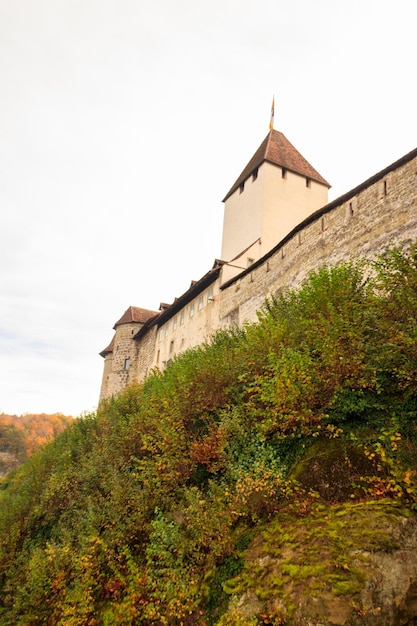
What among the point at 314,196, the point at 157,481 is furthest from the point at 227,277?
the point at 157,481

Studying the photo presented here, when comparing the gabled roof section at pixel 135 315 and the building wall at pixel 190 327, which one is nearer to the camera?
the building wall at pixel 190 327

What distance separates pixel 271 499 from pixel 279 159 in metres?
21.4

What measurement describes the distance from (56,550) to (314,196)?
70.3 feet

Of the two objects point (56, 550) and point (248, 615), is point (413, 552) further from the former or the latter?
point (56, 550)

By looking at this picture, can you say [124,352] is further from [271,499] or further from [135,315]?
[271,499]

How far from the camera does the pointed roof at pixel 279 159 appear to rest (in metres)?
23.2

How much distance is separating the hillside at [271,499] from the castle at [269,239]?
430cm

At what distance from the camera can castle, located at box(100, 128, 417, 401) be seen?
11.0 m

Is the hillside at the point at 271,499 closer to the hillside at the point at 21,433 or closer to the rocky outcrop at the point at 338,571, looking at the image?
the rocky outcrop at the point at 338,571

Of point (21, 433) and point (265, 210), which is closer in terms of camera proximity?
point (265, 210)

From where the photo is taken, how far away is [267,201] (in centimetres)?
2181

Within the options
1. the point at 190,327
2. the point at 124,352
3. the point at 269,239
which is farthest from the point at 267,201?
the point at 124,352

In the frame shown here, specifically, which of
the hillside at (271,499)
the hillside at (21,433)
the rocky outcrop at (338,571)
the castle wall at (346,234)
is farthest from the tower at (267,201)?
the hillside at (21,433)

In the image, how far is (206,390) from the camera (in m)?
8.07
